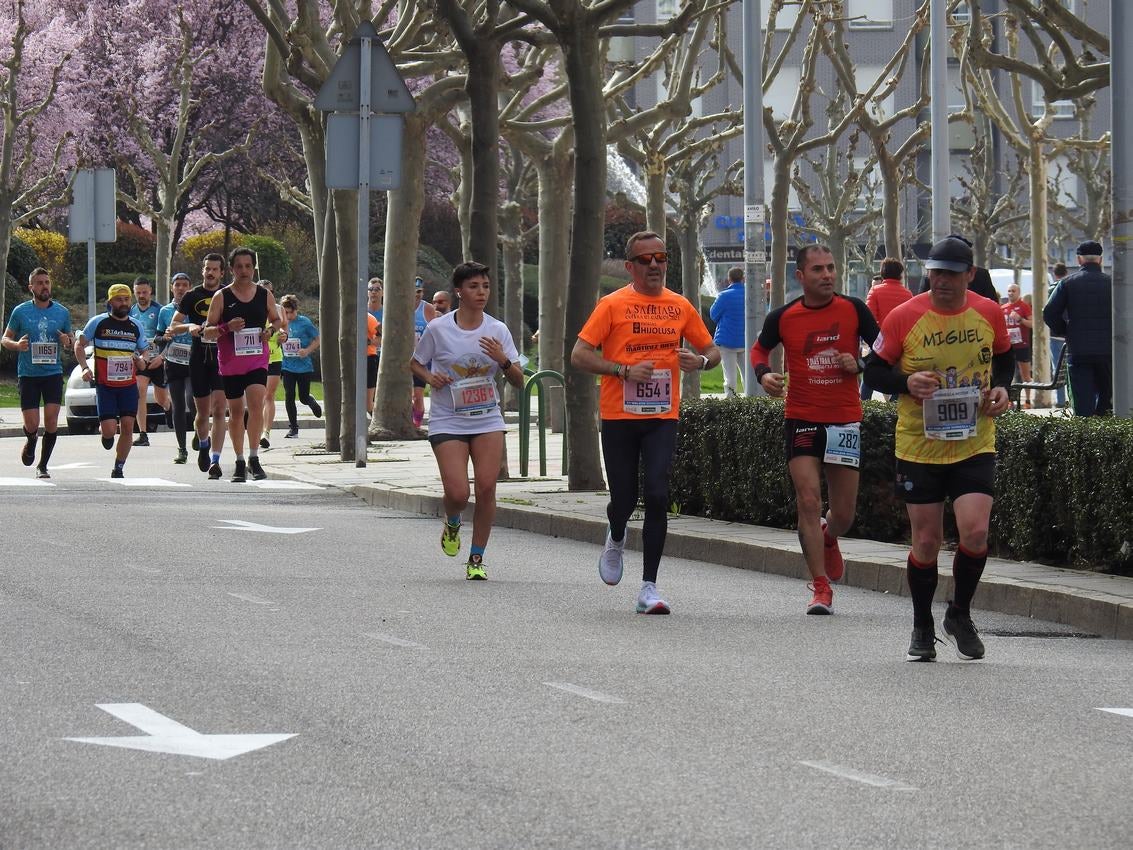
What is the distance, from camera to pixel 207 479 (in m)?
19.5

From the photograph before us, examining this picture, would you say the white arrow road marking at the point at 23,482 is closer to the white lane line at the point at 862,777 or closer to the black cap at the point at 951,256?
the black cap at the point at 951,256

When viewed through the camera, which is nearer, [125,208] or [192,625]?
[192,625]

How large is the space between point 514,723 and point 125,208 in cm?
5368

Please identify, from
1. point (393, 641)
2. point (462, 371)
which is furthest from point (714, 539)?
point (393, 641)

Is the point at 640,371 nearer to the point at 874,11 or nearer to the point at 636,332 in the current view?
the point at 636,332

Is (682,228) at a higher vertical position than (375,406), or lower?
higher

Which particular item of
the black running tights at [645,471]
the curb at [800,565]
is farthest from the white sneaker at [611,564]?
the curb at [800,565]

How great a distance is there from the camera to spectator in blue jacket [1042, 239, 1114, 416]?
1898 centimetres

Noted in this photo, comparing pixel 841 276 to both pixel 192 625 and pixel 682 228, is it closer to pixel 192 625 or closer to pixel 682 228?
pixel 682 228

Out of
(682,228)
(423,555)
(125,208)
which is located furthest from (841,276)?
(423,555)

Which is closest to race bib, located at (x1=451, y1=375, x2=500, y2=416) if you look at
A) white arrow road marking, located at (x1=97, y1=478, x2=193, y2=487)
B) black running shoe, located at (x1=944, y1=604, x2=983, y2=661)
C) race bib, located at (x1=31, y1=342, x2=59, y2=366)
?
black running shoe, located at (x1=944, y1=604, x2=983, y2=661)

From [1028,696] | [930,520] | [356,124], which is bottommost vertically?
[1028,696]

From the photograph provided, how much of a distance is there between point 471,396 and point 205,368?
24.5 ft

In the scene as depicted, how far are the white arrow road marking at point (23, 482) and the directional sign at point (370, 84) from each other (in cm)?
387
